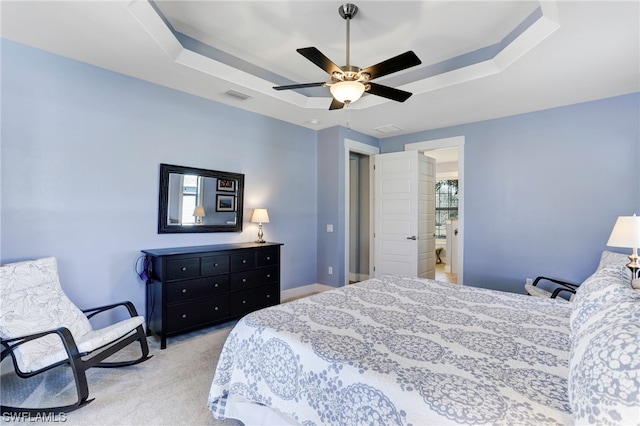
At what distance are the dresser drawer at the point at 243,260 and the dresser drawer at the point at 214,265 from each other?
9 centimetres

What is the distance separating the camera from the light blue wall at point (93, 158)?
2.54 m

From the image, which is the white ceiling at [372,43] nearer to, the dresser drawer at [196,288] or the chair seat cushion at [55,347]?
the dresser drawer at [196,288]

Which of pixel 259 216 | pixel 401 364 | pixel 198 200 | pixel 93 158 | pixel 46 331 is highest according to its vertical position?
pixel 93 158

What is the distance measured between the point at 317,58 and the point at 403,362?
6.11ft

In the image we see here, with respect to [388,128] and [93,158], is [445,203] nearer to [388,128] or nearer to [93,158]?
[388,128]

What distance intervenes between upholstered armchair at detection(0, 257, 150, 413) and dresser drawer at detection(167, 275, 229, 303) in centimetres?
39

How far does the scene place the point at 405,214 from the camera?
4809 mm

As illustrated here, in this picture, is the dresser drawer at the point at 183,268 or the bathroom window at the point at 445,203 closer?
the dresser drawer at the point at 183,268

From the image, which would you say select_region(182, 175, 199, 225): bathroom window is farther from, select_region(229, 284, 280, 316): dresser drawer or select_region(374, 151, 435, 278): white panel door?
select_region(374, 151, 435, 278): white panel door

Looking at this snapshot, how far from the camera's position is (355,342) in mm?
1554

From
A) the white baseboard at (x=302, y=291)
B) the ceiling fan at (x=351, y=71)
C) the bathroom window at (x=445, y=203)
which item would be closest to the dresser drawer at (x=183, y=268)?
the white baseboard at (x=302, y=291)

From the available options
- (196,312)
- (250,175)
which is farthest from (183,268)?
(250,175)

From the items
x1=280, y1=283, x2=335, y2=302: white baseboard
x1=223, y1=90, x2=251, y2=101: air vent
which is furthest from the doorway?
x1=223, y1=90, x2=251, y2=101: air vent

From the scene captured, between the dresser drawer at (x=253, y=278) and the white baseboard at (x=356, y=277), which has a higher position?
the dresser drawer at (x=253, y=278)
